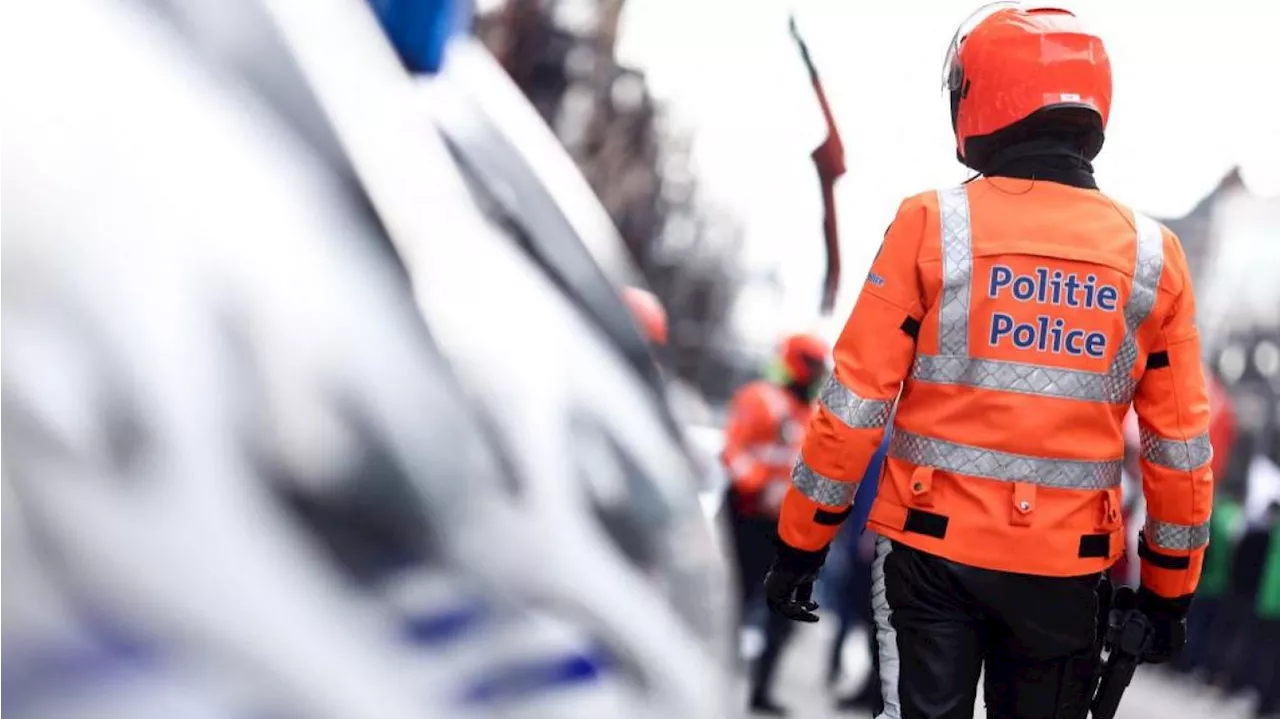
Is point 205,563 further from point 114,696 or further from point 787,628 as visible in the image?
point 787,628

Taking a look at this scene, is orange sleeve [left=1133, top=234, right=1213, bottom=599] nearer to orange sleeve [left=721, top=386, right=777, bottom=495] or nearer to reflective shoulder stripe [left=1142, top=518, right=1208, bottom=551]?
reflective shoulder stripe [left=1142, top=518, right=1208, bottom=551]

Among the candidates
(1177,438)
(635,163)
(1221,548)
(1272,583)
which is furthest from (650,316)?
(1221,548)

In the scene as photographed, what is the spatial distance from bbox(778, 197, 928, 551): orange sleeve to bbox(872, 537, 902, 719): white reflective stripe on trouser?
3.7 inches

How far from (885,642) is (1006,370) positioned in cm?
34

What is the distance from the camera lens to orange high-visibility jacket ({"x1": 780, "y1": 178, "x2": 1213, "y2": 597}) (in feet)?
4.09

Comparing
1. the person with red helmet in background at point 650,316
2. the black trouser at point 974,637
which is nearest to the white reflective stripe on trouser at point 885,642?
the black trouser at point 974,637

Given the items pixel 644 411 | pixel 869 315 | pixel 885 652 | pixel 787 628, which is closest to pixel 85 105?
pixel 644 411

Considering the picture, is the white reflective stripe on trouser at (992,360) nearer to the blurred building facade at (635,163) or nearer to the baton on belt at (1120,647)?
the baton on belt at (1120,647)

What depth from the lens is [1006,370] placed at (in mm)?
1248

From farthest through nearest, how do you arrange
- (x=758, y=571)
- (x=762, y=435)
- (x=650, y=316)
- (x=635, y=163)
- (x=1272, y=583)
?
(x=1272, y=583) → (x=758, y=571) → (x=762, y=435) → (x=635, y=163) → (x=650, y=316)

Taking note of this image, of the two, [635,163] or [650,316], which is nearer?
[650,316]

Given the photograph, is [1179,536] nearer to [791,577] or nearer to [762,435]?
[791,577]

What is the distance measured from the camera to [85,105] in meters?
0.87

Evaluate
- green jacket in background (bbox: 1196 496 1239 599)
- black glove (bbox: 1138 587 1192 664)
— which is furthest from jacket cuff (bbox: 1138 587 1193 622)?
green jacket in background (bbox: 1196 496 1239 599)
